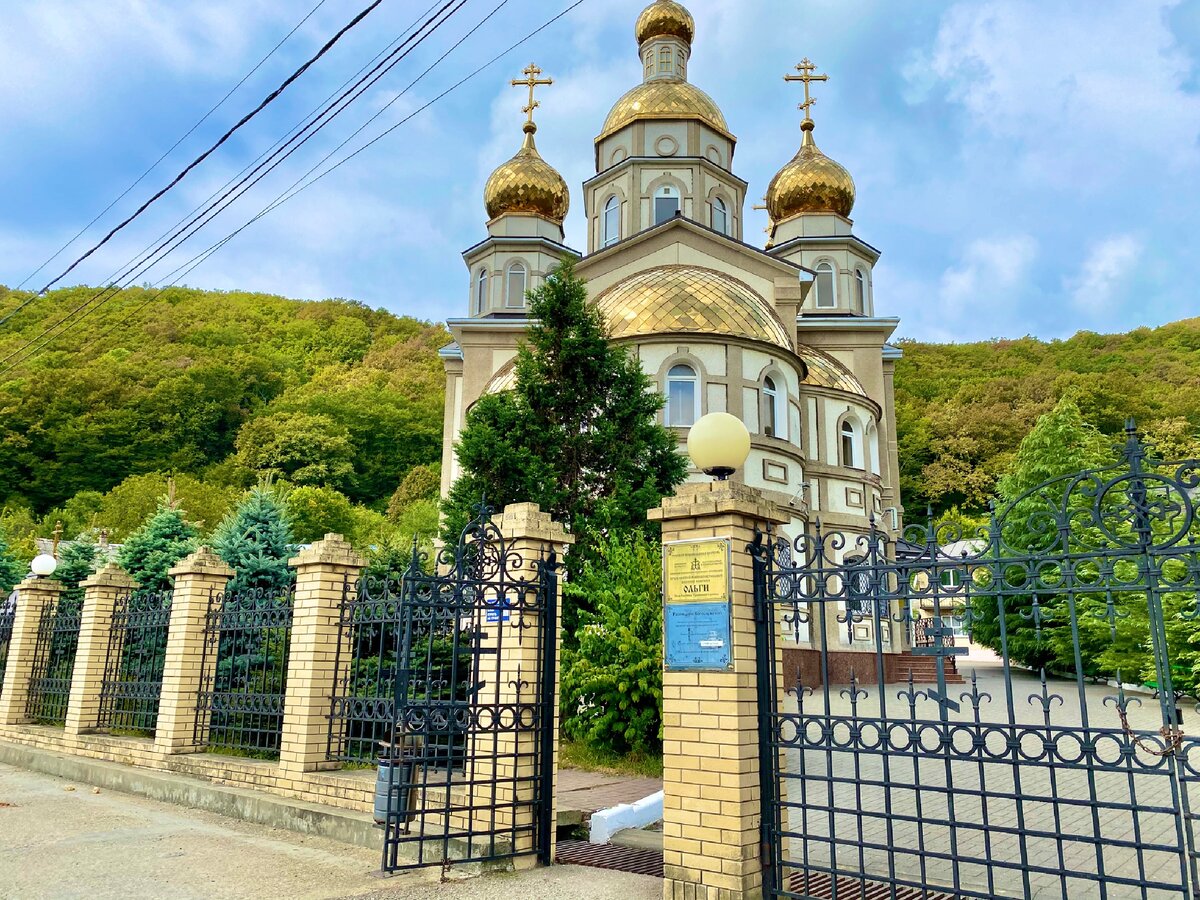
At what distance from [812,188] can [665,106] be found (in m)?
5.65

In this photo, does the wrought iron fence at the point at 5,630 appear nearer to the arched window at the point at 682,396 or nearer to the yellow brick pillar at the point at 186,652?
the yellow brick pillar at the point at 186,652

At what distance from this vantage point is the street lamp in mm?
5473

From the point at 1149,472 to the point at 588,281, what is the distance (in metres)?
19.7

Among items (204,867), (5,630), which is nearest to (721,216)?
(5,630)

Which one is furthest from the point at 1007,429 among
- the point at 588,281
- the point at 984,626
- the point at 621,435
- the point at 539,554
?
the point at 539,554

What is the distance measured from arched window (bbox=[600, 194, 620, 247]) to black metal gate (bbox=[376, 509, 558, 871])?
65.8 feet

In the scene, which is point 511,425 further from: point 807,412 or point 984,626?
point 984,626

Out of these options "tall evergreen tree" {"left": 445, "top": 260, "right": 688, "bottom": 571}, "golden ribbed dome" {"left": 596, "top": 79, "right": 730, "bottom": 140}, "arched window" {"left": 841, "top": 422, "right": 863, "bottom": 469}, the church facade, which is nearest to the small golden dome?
the church facade

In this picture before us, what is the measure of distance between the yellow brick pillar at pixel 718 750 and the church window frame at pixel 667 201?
20809mm

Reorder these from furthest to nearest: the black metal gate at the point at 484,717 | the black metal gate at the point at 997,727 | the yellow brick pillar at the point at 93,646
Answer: the yellow brick pillar at the point at 93,646 < the black metal gate at the point at 484,717 < the black metal gate at the point at 997,727

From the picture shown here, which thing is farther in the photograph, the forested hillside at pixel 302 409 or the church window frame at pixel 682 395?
the forested hillside at pixel 302 409

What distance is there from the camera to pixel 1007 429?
169 ft

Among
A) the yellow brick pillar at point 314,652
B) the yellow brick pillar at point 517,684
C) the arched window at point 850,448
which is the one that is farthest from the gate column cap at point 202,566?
the arched window at point 850,448

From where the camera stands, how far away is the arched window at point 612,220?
2547cm
